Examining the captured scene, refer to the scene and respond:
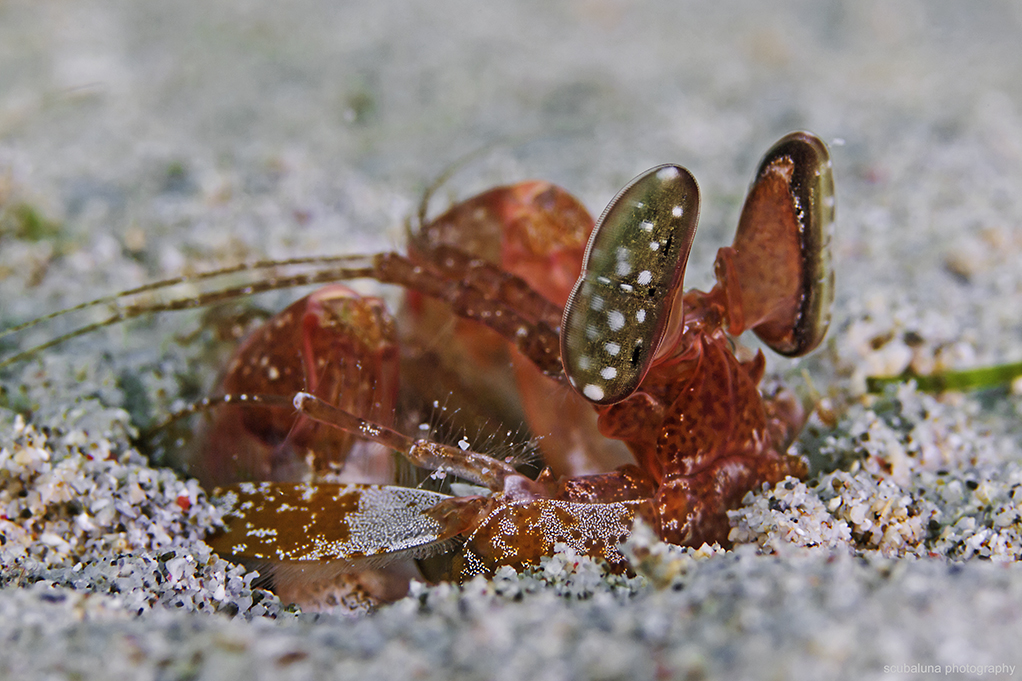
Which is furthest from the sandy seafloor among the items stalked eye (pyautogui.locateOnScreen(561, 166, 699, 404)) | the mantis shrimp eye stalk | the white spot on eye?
the white spot on eye

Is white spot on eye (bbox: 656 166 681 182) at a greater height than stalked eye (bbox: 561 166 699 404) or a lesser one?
greater

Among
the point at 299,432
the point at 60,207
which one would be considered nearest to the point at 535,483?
the point at 299,432

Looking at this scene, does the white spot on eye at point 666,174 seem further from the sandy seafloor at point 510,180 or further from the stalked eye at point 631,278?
the sandy seafloor at point 510,180

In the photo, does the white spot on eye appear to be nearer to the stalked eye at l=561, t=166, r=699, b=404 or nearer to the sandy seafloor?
the stalked eye at l=561, t=166, r=699, b=404

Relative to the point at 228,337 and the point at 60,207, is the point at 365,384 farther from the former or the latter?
the point at 60,207

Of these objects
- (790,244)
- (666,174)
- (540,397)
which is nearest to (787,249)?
(790,244)

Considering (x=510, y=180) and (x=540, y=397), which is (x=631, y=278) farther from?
(x=510, y=180)

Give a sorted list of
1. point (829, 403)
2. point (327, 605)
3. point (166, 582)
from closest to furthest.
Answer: point (166, 582) < point (327, 605) < point (829, 403)
